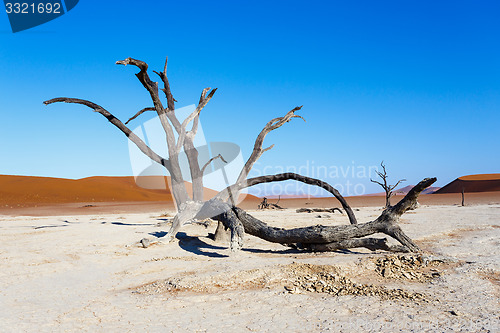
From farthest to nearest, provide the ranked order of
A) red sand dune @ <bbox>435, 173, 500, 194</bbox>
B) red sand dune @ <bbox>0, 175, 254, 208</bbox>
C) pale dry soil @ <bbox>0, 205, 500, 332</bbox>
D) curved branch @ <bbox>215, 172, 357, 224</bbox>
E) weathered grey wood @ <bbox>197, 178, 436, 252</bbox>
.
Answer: red sand dune @ <bbox>435, 173, 500, 194</bbox> → red sand dune @ <bbox>0, 175, 254, 208</bbox> → curved branch @ <bbox>215, 172, 357, 224</bbox> → weathered grey wood @ <bbox>197, 178, 436, 252</bbox> → pale dry soil @ <bbox>0, 205, 500, 332</bbox>

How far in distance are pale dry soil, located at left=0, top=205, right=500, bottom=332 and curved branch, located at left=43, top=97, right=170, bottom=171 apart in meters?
2.38

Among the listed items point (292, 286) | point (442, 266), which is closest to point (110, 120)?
point (292, 286)

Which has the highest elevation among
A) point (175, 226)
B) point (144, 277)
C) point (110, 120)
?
point (110, 120)

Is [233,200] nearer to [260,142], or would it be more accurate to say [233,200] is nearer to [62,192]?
[260,142]

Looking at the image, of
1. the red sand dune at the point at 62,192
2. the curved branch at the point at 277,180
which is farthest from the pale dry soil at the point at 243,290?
the red sand dune at the point at 62,192

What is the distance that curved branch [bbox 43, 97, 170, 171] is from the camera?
8688mm

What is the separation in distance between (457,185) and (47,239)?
70.4 meters

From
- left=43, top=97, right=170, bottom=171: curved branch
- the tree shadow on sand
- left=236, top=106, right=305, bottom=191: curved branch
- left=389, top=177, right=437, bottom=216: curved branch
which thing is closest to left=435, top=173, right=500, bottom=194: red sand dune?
left=236, top=106, right=305, bottom=191: curved branch

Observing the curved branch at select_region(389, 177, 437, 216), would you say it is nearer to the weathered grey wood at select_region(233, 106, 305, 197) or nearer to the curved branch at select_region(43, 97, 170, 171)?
the weathered grey wood at select_region(233, 106, 305, 197)

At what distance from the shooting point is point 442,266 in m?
5.11

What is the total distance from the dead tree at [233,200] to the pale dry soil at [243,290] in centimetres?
36

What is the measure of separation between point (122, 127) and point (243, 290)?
5988 millimetres

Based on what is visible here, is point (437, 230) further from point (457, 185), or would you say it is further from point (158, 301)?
point (457, 185)

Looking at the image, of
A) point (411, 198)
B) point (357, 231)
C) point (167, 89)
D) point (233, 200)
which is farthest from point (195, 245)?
point (411, 198)
